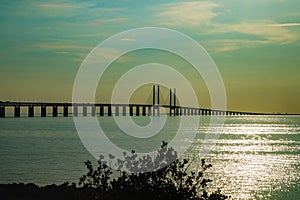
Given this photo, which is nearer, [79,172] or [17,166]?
[79,172]

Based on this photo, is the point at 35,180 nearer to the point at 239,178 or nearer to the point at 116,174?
the point at 116,174

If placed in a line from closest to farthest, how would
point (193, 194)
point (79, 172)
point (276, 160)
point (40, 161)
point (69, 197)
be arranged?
point (193, 194)
point (69, 197)
point (79, 172)
point (40, 161)
point (276, 160)

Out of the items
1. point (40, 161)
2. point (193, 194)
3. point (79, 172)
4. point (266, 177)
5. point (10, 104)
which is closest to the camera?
point (193, 194)

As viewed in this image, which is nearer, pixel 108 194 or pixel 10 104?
pixel 108 194

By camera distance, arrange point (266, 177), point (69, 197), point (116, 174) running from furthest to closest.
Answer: point (266, 177) → point (116, 174) → point (69, 197)

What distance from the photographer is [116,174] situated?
29.6m

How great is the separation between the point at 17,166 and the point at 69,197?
67.2 ft

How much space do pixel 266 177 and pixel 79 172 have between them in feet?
37.9

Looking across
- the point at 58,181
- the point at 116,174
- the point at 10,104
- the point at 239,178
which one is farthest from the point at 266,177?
the point at 10,104

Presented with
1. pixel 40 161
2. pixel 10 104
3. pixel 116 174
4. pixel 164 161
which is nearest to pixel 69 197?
pixel 164 161

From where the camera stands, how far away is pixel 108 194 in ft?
49.4

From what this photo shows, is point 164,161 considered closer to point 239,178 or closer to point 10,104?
point 239,178

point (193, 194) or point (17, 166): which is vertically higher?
point (193, 194)

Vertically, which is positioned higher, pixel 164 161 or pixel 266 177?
pixel 164 161
